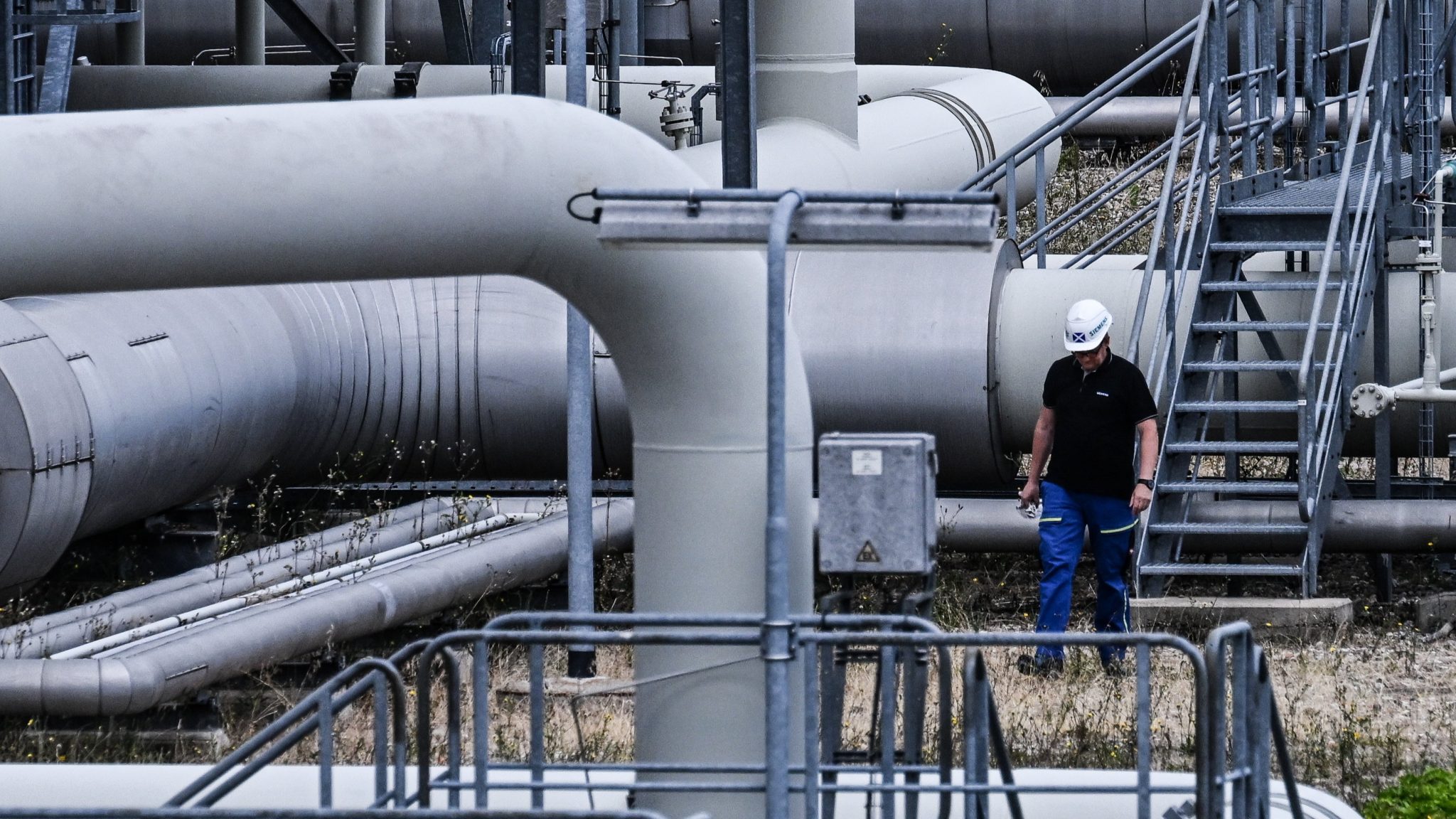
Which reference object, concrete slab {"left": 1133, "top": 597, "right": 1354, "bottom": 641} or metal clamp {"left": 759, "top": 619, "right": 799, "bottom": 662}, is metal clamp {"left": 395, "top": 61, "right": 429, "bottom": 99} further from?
metal clamp {"left": 759, "top": 619, "right": 799, "bottom": 662}

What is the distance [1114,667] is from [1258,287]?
2840 millimetres

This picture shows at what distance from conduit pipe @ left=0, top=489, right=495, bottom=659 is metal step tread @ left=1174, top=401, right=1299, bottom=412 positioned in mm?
3659

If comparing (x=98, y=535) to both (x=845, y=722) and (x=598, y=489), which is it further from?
(x=845, y=722)

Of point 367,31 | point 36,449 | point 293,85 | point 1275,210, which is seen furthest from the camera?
point 367,31

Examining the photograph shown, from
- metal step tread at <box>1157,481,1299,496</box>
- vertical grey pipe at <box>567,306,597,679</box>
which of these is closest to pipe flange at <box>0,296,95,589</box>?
vertical grey pipe at <box>567,306,597,679</box>

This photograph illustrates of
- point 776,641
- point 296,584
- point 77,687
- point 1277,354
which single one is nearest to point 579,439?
point 296,584

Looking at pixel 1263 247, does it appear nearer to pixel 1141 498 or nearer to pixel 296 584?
pixel 1141 498

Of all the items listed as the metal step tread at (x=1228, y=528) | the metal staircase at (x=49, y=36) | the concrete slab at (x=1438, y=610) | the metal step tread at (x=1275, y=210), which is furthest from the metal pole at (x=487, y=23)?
the concrete slab at (x=1438, y=610)

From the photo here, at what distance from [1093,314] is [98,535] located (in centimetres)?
515

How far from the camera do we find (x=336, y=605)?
9.53 metres

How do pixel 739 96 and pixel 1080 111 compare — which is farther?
pixel 1080 111

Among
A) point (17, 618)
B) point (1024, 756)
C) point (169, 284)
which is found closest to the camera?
point (169, 284)

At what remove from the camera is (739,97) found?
990 centimetres

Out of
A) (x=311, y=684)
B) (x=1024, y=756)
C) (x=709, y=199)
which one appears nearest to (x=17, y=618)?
(x=311, y=684)
